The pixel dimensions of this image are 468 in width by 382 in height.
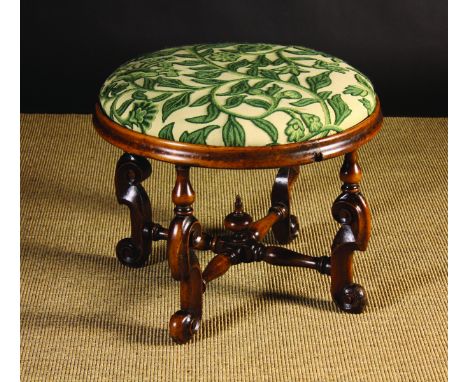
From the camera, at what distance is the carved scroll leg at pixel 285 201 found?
6.32ft

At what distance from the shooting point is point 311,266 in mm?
1781

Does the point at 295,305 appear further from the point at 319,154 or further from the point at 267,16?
the point at 267,16

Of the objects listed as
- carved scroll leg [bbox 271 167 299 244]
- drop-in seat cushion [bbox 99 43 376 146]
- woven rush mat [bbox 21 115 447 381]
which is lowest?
woven rush mat [bbox 21 115 447 381]

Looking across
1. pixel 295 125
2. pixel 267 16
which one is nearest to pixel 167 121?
pixel 295 125

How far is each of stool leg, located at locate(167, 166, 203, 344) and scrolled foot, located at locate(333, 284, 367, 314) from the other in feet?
0.73

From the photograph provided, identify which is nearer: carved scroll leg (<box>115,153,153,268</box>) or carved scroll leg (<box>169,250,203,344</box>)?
carved scroll leg (<box>169,250,203,344</box>)

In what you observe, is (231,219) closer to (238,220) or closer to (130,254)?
(238,220)

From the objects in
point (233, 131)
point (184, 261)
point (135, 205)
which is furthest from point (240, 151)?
point (135, 205)

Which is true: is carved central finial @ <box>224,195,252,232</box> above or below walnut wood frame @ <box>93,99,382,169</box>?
below

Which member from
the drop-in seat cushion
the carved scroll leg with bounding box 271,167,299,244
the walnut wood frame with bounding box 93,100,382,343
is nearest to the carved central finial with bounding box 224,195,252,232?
the walnut wood frame with bounding box 93,100,382,343

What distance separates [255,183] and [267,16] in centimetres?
67

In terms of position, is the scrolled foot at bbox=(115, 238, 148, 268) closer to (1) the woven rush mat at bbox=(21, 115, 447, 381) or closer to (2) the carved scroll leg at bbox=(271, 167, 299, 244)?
(1) the woven rush mat at bbox=(21, 115, 447, 381)

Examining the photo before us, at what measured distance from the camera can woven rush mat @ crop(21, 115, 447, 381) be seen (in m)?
1.65

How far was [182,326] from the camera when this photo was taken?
66.1 inches
